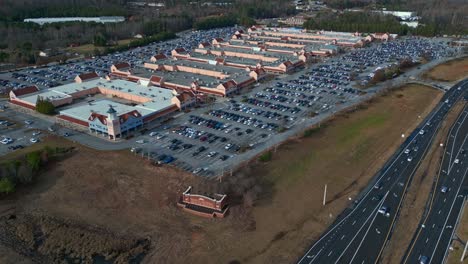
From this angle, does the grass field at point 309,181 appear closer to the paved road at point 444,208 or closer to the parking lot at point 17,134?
the paved road at point 444,208

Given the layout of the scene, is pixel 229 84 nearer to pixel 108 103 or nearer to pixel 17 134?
pixel 108 103

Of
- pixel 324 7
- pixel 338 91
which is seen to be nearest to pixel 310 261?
pixel 338 91

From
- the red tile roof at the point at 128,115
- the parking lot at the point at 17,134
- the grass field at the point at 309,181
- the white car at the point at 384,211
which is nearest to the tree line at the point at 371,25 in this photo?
the grass field at the point at 309,181

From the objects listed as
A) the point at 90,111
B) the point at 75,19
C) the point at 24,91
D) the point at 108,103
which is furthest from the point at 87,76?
the point at 75,19

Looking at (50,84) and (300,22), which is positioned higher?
(300,22)

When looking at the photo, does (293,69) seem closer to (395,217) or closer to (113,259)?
(395,217)
